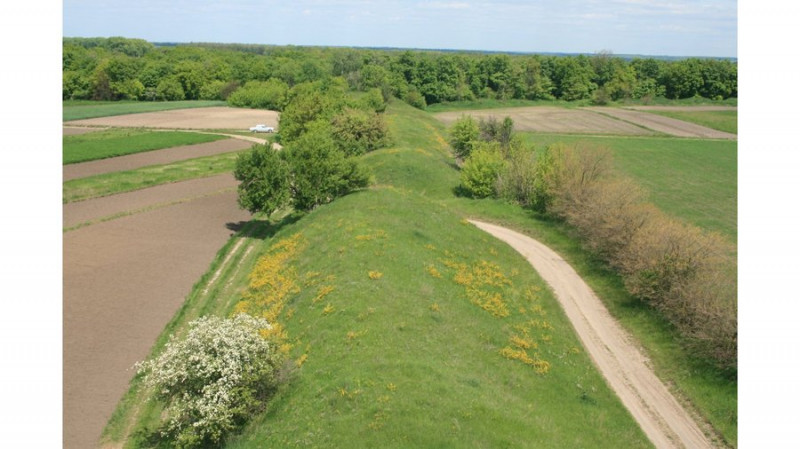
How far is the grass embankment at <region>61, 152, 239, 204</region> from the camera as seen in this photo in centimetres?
7331

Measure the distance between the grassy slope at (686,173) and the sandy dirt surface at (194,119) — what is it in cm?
6765

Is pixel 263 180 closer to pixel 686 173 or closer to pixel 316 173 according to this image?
pixel 316 173

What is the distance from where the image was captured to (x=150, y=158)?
96.9 m

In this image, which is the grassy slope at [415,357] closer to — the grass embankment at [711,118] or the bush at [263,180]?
the bush at [263,180]

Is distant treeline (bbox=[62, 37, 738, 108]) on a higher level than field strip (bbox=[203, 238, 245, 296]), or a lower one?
higher

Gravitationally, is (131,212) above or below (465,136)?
below

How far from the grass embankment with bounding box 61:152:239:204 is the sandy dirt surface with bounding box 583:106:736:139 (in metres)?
109

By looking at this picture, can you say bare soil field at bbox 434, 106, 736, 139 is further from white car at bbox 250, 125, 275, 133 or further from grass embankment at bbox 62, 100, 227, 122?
grass embankment at bbox 62, 100, 227, 122

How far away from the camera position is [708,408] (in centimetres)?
3434

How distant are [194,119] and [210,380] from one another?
4949 inches

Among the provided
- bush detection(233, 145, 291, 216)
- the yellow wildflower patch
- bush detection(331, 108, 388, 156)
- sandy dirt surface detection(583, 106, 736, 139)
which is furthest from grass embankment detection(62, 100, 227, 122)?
the yellow wildflower patch

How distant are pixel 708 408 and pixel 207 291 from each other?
3749cm

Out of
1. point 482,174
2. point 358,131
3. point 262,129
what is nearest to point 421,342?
point 482,174

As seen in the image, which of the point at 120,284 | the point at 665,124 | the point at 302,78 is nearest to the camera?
the point at 120,284
